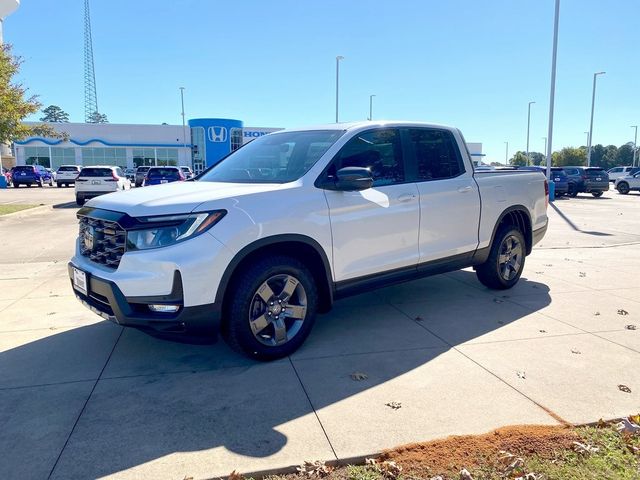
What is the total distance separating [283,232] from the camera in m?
3.89

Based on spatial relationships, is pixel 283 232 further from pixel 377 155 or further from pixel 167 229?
pixel 377 155

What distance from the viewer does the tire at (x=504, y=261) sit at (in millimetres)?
6059

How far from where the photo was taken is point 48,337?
15.5ft

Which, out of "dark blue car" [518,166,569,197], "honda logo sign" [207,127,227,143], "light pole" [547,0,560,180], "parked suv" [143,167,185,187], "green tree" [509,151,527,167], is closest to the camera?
"parked suv" [143,167,185,187]

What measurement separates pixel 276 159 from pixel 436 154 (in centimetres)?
183

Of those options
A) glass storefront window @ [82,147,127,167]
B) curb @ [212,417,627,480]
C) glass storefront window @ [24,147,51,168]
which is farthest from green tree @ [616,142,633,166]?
curb @ [212,417,627,480]

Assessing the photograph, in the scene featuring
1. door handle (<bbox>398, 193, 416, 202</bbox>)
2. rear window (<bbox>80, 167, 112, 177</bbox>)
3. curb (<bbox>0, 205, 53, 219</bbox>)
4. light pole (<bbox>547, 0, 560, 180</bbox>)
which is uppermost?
light pole (<bbox>547, 0, 560, 180</bbox>)

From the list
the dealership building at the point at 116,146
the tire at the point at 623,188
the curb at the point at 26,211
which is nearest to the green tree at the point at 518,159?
the dealership building at the point at 116,146

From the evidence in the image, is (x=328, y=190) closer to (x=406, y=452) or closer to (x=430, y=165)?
(x=430, y=165)

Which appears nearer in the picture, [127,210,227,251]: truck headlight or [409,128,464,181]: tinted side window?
[127,210,227,251]: truck headlight

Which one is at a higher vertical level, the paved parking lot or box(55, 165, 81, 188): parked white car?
box(55, 165, 81, 188): parked white car

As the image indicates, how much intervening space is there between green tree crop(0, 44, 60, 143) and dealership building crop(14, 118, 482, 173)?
33.8 meters

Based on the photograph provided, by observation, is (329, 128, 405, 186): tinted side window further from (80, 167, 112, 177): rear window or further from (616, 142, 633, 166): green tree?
(616, 142, 633, 166): green tree

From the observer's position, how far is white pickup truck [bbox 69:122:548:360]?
355cm
